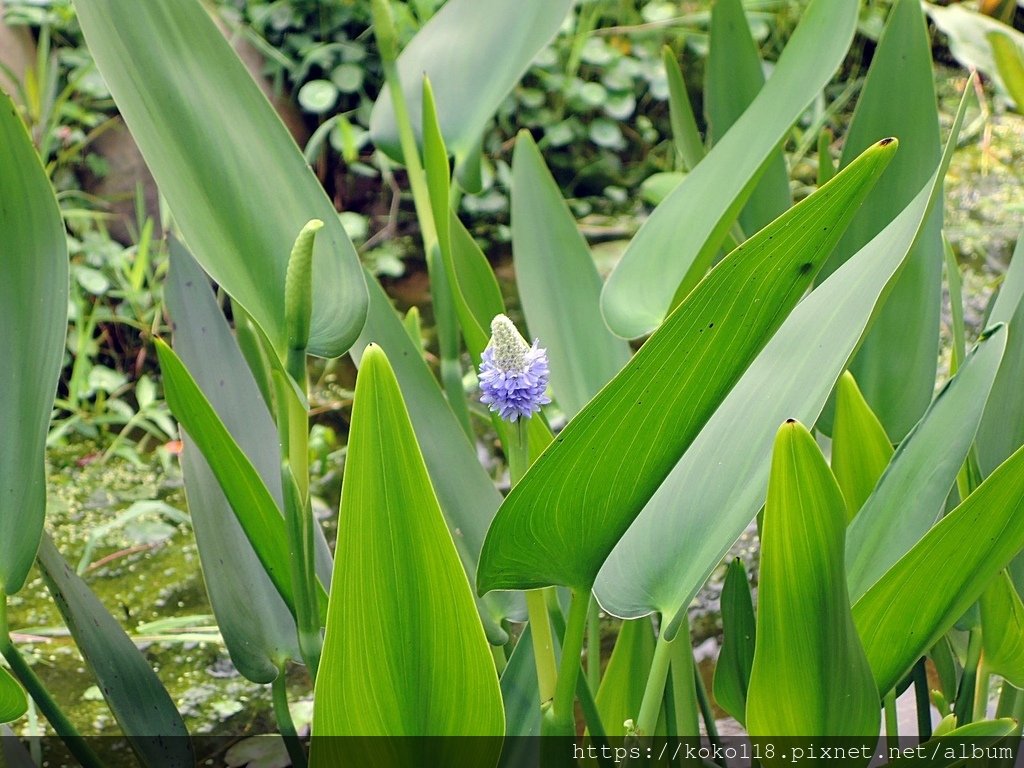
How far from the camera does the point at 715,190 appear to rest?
62cm

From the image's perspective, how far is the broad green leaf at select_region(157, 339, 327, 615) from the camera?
52cm

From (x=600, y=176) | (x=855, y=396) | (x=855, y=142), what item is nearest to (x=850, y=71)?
(x=600, y=176)

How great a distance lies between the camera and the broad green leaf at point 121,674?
0.57 metres

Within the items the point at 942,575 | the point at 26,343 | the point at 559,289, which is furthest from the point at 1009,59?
the point at 26,343

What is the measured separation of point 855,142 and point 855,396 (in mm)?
202

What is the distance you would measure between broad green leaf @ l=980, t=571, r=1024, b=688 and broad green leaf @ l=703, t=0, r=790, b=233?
0.31 m

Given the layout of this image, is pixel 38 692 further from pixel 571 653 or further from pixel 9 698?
pixel 571 653

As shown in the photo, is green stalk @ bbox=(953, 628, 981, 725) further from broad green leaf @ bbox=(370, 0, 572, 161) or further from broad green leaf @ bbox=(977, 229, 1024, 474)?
broad green leaf @ bbox=(370, 0, 572, 161)

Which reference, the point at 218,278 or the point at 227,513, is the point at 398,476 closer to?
the point at 218,278

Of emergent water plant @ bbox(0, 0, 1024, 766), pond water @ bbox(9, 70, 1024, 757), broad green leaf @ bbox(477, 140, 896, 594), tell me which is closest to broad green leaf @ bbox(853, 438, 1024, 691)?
emergent water plant @ bbox(0, 0, 1024, 766)

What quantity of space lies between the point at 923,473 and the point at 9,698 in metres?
0.42

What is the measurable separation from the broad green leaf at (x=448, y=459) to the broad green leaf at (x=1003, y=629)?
0.26 m

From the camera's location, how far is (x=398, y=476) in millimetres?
367

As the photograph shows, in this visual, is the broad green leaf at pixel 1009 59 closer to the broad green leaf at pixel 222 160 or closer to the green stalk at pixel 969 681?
the green stalk at pixel 969 681
